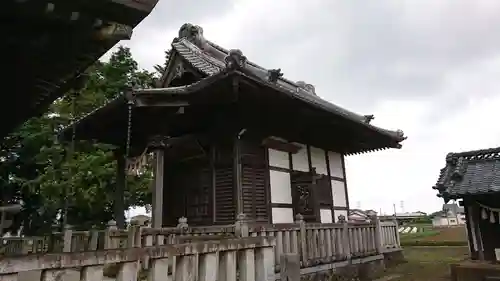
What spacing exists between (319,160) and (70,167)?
34.9ft

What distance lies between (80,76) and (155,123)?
502cm

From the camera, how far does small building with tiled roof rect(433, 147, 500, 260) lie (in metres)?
8.95

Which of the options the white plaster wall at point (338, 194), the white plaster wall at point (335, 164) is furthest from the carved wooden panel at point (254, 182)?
the white plaster wall at point (335, 164)

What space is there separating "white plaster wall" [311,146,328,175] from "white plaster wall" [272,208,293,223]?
2257 mm

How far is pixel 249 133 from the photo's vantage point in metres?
10.8

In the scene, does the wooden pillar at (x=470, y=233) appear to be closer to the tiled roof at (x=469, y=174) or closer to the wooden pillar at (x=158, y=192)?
the tiled roof at (x=469, y=174)

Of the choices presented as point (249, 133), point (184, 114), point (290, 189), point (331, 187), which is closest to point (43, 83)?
point (184, 114)

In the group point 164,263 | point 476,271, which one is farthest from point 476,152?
point 164,263

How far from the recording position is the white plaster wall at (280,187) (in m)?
11.0

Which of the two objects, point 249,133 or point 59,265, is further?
point 249,133

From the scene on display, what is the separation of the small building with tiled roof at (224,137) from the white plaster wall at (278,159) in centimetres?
3

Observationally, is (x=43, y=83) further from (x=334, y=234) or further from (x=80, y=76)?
(x=334, y=234)

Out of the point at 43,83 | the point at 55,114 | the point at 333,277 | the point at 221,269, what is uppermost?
the point at 55,114

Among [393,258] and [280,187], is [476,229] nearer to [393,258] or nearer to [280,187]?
[393,258]
